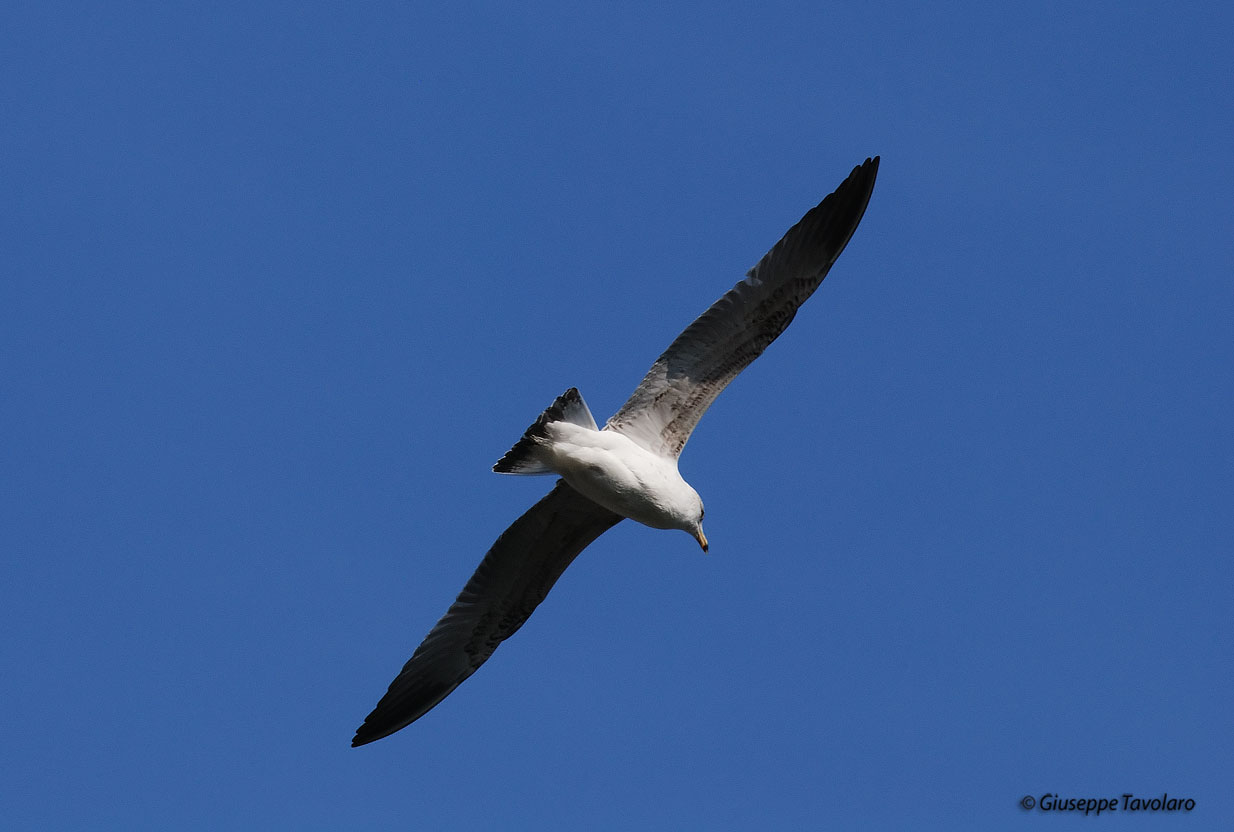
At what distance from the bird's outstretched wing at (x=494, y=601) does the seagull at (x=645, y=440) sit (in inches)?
0.5

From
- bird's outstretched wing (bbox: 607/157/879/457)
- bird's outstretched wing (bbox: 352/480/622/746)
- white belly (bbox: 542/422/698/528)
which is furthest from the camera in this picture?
bird's outstretched wing (bbox: 352/480/622/746)

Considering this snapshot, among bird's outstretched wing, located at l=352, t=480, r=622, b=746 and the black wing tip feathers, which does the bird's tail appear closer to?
the black wing tip feathers

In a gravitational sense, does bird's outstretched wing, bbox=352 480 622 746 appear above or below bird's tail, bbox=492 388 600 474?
below

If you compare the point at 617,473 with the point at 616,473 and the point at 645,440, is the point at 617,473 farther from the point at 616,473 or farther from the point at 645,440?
the point at 645,440

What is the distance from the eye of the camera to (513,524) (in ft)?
40.2

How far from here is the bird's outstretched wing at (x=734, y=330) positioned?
11.5 m

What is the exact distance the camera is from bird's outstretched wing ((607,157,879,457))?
11484mm

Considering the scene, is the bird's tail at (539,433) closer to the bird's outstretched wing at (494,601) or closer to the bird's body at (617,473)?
the bird's body at (617,473)

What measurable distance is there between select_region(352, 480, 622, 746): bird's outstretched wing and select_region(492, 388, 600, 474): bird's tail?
822mm

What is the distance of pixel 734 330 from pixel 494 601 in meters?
3.56

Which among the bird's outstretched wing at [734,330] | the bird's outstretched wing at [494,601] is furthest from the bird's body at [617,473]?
the bird's outstretched wing at [494,601]

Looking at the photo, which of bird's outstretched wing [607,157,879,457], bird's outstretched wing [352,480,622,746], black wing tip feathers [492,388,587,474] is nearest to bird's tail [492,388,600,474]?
black wing tip feathers [492,388,587,474]

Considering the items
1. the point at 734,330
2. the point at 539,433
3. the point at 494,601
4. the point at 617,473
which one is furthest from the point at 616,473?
the point at 494,601

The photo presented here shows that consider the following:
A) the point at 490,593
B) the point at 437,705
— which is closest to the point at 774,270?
the point at 490,593
